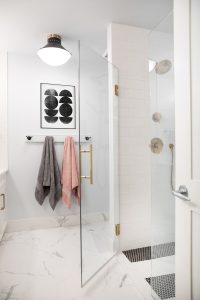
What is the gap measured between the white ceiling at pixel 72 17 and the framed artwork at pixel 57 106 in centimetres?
60

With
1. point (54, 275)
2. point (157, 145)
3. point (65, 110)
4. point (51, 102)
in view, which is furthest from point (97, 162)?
point (51, 102)

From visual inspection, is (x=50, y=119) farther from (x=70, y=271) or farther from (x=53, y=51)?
(x=70, y=271)

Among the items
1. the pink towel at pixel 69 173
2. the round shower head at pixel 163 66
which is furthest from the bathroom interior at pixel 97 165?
the pink towel at pixel 69 173

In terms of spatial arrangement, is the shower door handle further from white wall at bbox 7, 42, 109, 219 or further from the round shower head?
white wall at bbox 7, 42, 109, 219

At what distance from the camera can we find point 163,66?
1.42 m

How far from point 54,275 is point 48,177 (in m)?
1.21

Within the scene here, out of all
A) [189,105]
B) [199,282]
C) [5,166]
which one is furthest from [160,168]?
[5,166]

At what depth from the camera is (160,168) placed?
1.46 metres

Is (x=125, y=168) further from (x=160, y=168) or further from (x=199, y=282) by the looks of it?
(x=199, y=282)

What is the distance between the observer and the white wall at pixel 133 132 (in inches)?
81.7

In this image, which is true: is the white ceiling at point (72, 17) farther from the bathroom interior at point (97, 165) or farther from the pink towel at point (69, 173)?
the pink towel at point (69, 173)

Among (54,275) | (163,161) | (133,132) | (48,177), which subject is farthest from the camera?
(48,177)

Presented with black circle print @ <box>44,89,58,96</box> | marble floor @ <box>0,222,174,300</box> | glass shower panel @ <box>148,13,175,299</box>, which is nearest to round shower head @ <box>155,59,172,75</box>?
glass shower panel @ <box>148,13,175,299</box>

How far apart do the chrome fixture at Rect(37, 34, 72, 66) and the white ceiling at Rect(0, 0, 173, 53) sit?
0.08 meters
